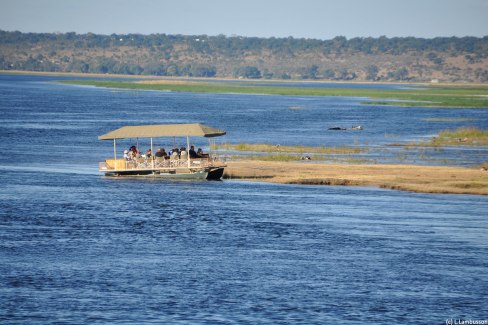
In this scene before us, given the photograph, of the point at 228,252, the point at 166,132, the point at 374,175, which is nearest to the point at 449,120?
the point at 374,175

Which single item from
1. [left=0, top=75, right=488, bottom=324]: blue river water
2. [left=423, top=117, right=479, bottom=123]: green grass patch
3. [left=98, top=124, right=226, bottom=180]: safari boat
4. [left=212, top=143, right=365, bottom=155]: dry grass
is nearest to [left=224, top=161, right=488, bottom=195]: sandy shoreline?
[left=0, top=75, right=488, bottom=324]: blue river water

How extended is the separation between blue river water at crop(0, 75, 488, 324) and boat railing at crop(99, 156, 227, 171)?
1733mm

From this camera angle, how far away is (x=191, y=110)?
6486 inches

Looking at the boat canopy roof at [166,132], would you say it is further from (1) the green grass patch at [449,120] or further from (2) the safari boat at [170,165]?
(1) the green grass patch at [449,120]

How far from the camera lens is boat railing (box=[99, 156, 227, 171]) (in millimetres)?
71750

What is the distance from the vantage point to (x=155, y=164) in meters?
72.0

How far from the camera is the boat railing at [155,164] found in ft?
235

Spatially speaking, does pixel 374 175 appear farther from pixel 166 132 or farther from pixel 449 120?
pixel 449 120

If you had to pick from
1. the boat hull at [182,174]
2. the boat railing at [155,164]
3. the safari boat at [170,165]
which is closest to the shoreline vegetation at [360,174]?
the boat hull at [182,174]

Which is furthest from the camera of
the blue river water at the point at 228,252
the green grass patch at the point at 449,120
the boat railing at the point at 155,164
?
the green grass patch at the point at 449,120

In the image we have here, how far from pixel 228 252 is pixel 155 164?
2565 cm

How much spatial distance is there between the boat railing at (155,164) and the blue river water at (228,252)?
173cm

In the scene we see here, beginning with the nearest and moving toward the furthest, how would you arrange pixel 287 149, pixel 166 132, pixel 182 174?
pixel 182 174, pixel 166 132, pixel 287 149

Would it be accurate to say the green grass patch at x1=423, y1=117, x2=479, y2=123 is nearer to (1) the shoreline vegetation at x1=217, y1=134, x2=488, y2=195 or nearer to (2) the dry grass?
(2) the dry grass
